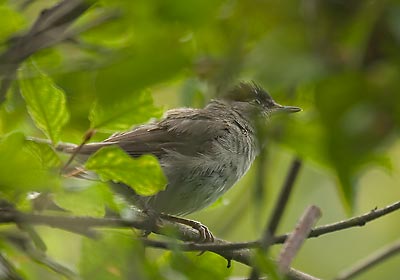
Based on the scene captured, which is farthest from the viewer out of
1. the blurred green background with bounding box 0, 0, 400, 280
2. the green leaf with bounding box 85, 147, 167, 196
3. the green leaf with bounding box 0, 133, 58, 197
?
the green leaf with bounding box 85, 147, 167, 196

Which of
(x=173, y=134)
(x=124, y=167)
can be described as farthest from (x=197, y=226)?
(x=124, y=167)

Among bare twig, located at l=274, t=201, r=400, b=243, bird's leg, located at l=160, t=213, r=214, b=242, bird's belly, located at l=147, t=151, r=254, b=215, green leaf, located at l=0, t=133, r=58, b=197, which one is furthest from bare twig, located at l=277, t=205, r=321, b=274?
bird's belly, located at l=147, t=151, r=254, b=215

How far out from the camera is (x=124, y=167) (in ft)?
7.81

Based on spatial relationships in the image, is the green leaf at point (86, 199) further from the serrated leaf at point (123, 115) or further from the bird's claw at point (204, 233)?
the bird's claw at point (204, 233)

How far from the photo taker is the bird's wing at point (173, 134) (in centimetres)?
508

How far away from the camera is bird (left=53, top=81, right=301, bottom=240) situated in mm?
4875

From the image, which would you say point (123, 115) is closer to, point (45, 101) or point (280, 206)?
point (45, 101)

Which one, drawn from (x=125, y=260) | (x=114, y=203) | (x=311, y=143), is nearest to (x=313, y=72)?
(x=311, y=143)

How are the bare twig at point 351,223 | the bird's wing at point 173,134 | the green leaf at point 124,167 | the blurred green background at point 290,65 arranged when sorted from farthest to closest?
the bird's wing at point 173,134 < the bare twig at point 351,223 < the green leaf at point 124,167 < the blurred green background at point 290,65

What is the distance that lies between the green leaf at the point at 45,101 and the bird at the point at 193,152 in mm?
1892

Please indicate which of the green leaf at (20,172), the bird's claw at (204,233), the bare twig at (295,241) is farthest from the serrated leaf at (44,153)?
the bird's claw at (204,233)

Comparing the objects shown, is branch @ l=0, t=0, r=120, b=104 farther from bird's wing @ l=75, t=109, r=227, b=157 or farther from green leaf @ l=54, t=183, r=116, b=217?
bird's wing @ l=75, t=109, r=227, b=157

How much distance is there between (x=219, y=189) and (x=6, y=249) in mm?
2259

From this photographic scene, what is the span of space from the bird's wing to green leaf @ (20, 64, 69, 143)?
7.44 feet
